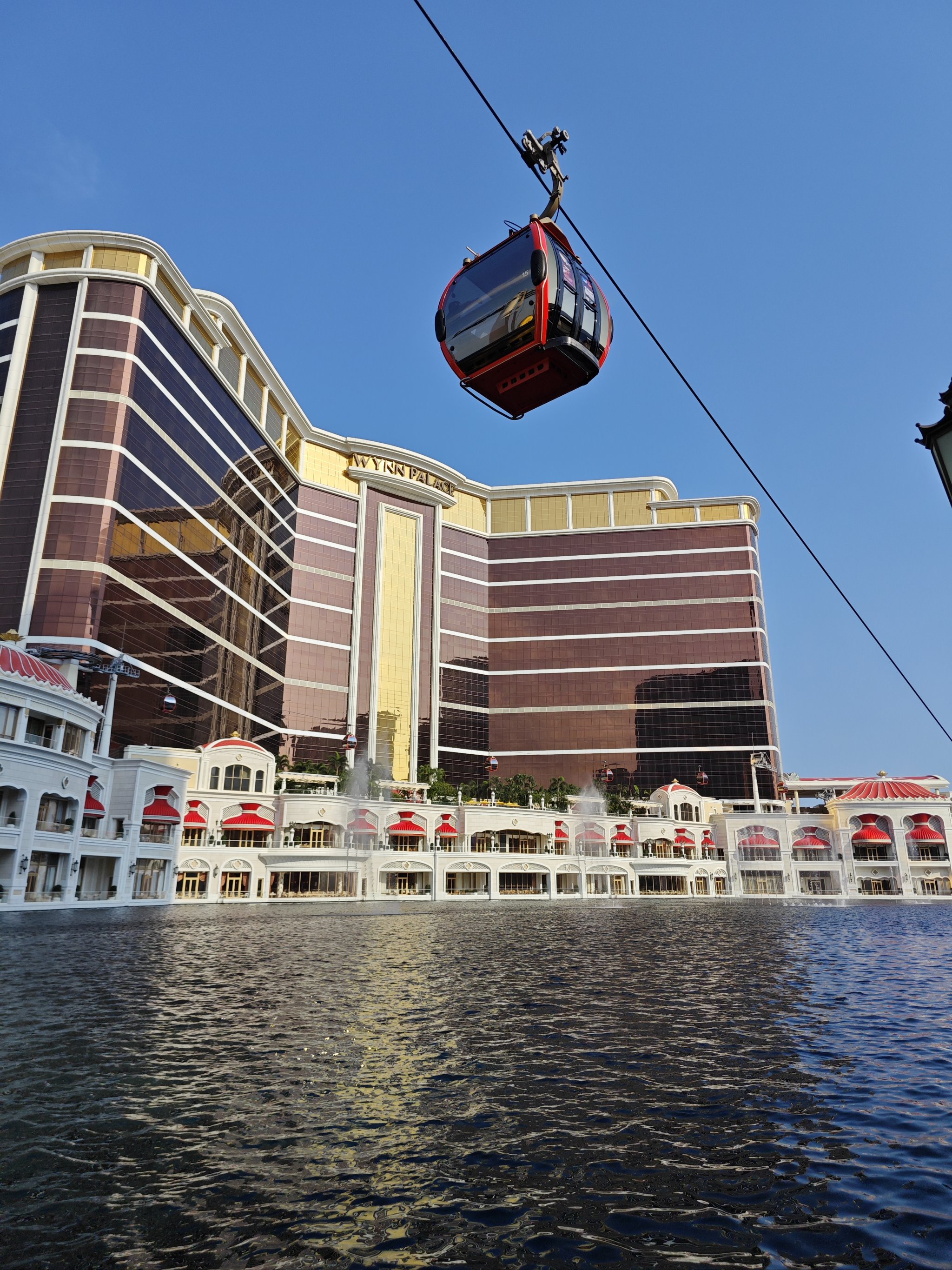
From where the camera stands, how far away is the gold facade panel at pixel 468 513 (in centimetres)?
14112

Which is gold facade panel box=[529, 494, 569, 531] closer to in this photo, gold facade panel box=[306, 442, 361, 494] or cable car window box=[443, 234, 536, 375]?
gold facade panel box=[306, 442, 361, 494]

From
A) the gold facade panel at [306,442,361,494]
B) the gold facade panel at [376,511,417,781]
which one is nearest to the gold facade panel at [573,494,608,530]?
the gold facade panel at [376,511,417,781]

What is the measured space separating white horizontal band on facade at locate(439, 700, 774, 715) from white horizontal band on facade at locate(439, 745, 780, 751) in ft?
19.2

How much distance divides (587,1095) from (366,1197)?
14.6ft

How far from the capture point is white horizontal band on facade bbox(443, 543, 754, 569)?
13638 cm

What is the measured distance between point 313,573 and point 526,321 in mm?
111597

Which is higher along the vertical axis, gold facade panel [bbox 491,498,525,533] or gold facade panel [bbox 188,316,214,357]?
gold facade panel [bbox 188,316,214,357]

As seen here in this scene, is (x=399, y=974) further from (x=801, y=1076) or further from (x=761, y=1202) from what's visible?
(x=761, y=1202)

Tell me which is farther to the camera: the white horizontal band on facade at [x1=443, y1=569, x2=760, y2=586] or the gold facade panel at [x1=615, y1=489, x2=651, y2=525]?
the gold facade panel at [x1=615, y1=489, x2=651, y2=525]

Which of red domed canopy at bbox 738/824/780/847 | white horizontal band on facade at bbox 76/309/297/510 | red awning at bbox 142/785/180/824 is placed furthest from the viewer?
red domed canopy at bbox 738/824/780/847

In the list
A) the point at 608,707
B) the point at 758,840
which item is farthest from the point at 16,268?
the point at 758,840

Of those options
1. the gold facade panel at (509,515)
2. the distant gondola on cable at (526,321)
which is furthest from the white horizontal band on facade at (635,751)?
the distant gondola on cable at (526,321)

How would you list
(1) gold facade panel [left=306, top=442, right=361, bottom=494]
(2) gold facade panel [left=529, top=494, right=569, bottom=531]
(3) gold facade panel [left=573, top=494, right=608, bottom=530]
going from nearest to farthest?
(1) gold facade panel [left=306, top=442, right=361, bottom=494]
(3) gold facade panel [left=573, top=494, right=608, bottom=530]
(2) gold facade panel [left=529, top=494, right=569, bottom=531]

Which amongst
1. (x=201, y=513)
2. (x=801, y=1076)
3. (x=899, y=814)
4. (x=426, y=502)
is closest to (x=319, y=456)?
(x=426, y=502)
